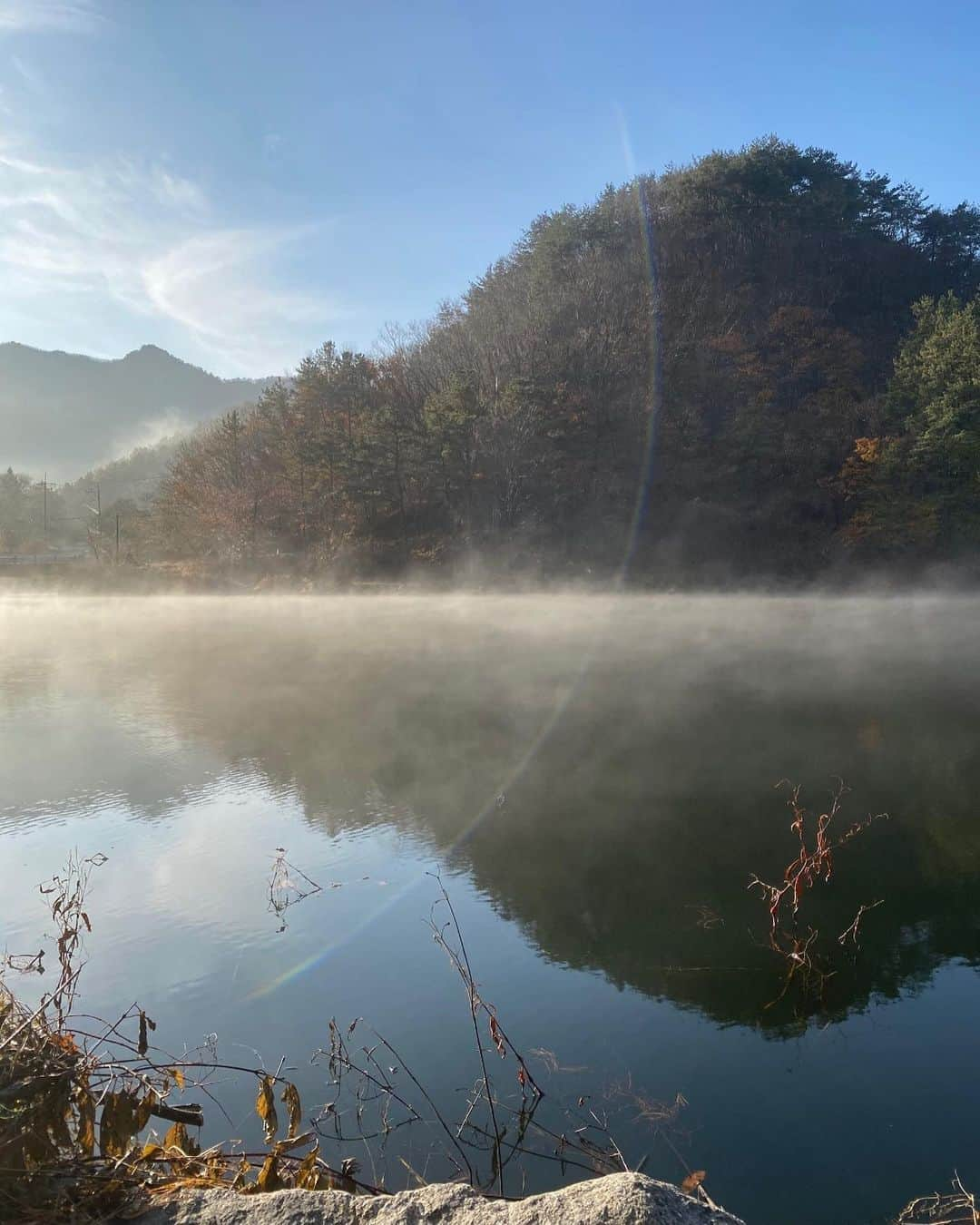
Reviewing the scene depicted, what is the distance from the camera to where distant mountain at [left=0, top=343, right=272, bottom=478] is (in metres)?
134

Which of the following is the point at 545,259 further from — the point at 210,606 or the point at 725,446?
the point at 210,606

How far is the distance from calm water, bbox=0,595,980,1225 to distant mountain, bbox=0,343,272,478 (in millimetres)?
125731

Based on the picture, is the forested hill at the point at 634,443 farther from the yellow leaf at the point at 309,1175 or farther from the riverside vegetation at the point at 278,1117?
the yellow leaf at the point at 309,1175

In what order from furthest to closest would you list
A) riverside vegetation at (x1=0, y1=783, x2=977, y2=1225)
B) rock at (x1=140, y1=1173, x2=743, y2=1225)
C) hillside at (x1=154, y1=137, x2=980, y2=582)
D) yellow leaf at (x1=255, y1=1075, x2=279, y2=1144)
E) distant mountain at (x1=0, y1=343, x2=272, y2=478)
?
1. distant mountain at (x1=0, y1=343, x2=272, y2=478)
2. hillside at (x1=154, y1=137, x2=980, y2=582)
3. yellow leaf at (x1=255, y1=1075, x2=279, y2=1144)
4. riverside vegetation at (x1=0, y1=783, x2=977, y2=1225)
5. rock at (x1=140, y1=1173, x2=743, y2=1225)

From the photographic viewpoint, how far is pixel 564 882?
7266mm

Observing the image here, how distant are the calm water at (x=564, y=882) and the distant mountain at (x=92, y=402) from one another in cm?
12573

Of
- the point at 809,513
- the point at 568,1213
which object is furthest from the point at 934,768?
the point at 809,513

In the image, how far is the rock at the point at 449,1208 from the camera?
2580 mm

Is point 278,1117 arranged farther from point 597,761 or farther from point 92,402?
point 92,402

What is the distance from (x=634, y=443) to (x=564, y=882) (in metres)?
38.0

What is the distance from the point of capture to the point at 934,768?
1072 cm

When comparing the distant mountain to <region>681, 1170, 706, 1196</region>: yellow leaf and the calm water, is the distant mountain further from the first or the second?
<region>681, 1170, 706, 1196</region>: yellow leaf

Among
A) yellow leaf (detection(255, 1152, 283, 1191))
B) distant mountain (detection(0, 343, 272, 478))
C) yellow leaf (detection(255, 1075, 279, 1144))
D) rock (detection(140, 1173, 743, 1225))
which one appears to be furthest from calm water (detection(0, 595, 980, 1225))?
distant mountain (detection(0, 343, 272, 478))

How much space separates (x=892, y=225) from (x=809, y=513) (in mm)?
29454
